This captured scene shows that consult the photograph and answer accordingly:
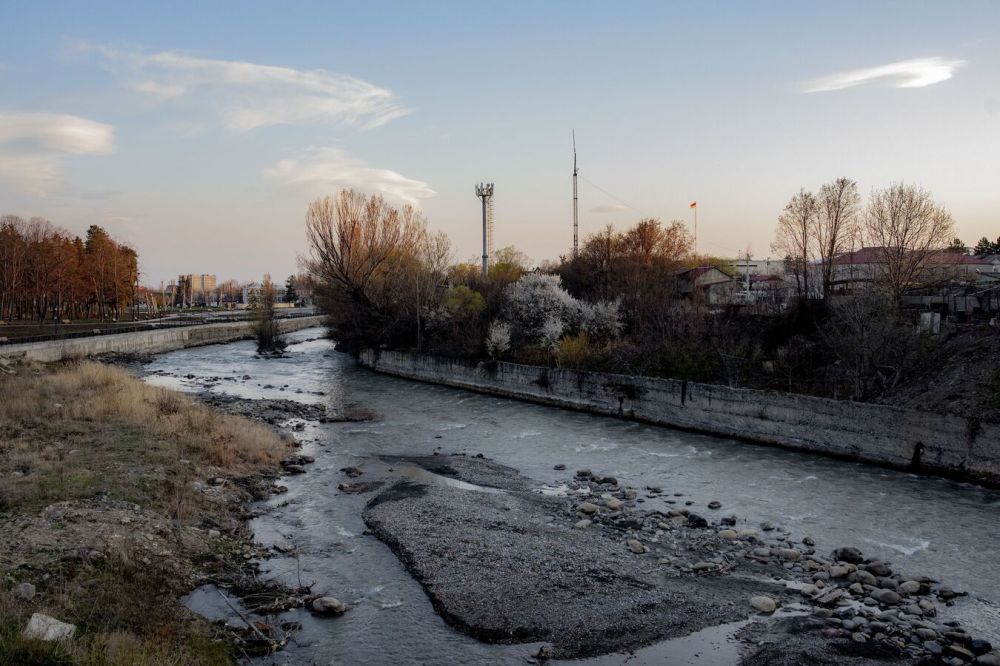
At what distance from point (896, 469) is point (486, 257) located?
43712mm

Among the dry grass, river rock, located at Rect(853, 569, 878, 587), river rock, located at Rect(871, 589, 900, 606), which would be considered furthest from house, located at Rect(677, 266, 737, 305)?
river rock, located at Rect(871, 589, 900, 606)

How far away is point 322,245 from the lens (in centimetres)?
4725

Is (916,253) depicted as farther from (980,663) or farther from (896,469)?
(980,663)

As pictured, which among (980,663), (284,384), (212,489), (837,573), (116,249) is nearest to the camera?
(980,663)

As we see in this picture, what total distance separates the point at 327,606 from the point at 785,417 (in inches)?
689

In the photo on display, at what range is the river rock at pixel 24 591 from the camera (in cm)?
804

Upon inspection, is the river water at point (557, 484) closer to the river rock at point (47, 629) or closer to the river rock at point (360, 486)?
the river rock at point (360, 486)

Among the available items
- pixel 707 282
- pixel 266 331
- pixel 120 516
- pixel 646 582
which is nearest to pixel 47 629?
pixel 120 516

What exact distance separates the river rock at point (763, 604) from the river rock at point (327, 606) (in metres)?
6.35

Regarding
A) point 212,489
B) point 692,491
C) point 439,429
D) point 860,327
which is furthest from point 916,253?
point 212,489

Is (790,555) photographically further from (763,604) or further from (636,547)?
(636,547)

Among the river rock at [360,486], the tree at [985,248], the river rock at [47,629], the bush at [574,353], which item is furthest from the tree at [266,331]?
the tree at [985,248]

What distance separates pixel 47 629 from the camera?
273 inches

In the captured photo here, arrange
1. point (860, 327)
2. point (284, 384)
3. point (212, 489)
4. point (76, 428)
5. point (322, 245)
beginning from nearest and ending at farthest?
1. point (212, 489)
2. point (76, 428)
3. point (860, 327)
4. point (284, 384)
5. point (322, 245)
